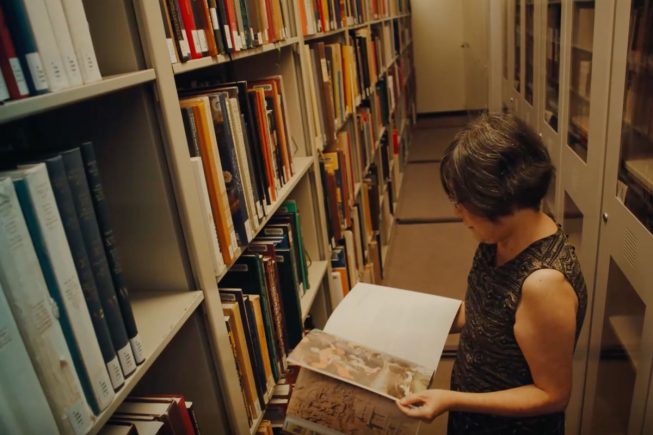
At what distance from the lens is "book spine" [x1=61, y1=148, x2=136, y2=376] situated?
1.87 ft

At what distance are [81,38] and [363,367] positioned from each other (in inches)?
28.5

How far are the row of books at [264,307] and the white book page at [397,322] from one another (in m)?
0.17

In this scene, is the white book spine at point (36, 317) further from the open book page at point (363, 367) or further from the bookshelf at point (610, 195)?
the bookshelf at point (610, 195)

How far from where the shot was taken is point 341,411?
2.98ft

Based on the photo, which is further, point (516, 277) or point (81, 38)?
point (516, 277)

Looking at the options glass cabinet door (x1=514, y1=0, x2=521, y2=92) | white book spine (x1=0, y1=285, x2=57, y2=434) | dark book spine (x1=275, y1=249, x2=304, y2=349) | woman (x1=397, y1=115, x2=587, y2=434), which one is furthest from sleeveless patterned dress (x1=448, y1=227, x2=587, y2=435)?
glass cabinet door (x1=514, y1=0, x2=521, y2=92)

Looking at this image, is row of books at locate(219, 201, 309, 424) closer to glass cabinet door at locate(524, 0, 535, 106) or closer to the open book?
the open book

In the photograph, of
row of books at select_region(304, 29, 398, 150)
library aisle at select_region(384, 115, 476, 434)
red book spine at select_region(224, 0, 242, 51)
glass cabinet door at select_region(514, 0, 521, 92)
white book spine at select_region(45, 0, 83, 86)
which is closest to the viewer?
white book spine at select_region(45, 0, 83, 86)

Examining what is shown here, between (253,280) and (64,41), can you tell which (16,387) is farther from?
(253,280)

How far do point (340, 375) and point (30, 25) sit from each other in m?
0.73

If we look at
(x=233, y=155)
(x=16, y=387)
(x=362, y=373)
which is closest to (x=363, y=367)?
(x=362, y=373)

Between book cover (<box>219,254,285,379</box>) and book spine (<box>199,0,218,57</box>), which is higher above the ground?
book spine (<box>199,0,218,57</box>)

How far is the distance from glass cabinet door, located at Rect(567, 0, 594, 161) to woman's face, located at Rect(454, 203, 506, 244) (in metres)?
0.76

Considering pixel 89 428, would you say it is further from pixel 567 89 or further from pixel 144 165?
pixel 567 89
